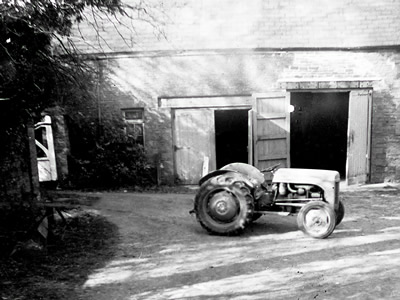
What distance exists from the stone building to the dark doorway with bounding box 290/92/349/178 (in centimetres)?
283

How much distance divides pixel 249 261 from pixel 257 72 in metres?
6.20

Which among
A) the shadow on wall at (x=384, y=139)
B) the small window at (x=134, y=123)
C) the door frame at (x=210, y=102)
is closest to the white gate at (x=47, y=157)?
the small window at (x=134, y=123)

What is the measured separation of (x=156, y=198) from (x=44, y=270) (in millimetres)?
4055

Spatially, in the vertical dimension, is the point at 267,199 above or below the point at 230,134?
below

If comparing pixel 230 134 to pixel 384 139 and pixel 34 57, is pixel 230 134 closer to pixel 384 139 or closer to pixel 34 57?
pixel 384 139

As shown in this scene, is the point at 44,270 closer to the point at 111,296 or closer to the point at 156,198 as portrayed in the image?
the point at 111,296

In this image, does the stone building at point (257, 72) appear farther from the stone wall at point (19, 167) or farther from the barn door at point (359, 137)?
the stone wall at point (19, 167)

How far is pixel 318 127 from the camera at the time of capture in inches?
533

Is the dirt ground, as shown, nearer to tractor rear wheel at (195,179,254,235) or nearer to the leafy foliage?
tractor rear wheel at (195,179,254,235)

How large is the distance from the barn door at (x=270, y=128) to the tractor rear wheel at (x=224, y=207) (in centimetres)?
435

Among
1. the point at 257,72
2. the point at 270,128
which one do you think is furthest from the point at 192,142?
the point at 257,72

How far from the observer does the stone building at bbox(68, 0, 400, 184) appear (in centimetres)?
980

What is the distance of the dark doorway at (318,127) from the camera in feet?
42.5

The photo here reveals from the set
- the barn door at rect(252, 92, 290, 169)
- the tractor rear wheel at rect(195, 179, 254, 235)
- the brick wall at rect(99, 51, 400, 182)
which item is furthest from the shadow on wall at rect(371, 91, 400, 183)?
the tractor rear wheel at rect(195, 179, 254, 235)
